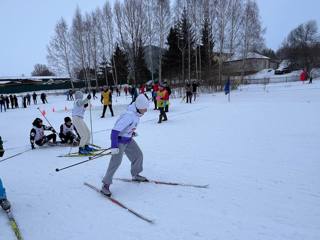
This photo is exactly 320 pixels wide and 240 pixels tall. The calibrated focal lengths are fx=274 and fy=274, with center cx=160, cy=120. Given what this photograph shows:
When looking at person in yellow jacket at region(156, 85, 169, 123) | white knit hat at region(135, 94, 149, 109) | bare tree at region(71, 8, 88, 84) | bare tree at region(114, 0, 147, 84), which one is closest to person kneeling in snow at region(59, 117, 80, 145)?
person in yellow jacket at region(156, 85, 169, 123)

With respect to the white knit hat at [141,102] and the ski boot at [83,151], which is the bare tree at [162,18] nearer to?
the ski boot at [83,151]

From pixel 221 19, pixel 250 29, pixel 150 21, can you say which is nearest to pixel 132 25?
pixel 150 21

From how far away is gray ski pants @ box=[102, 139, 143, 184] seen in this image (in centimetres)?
447

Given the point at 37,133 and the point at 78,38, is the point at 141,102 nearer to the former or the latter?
the point at 37,133

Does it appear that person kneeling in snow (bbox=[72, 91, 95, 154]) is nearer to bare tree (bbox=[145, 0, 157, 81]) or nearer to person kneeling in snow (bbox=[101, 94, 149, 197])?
person kneeling in snow (bbox=[101, 94, 149, 197])

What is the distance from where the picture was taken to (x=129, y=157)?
4.87 metres

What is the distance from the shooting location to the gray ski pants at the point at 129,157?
176 inches

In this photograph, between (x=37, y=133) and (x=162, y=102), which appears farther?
(x=162, y=102)

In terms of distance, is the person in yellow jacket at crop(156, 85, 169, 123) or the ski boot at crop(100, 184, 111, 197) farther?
the person in yellow jacket at crop(156, 85, 169, 123)

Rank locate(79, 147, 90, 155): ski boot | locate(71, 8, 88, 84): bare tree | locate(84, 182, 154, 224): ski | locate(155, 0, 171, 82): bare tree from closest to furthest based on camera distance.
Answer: locate(84, 182, 154, 224): ski, locate(79, 147, 90, 155): ski boot, locate(155, 0, 171, 82): bare tree, locate(71, 8, 88, 84): bare tree

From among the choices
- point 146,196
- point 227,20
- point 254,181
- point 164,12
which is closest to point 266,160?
point 254,181

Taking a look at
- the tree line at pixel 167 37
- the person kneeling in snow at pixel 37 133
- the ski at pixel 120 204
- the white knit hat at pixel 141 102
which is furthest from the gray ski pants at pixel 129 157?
the tree line at pixel 167 37

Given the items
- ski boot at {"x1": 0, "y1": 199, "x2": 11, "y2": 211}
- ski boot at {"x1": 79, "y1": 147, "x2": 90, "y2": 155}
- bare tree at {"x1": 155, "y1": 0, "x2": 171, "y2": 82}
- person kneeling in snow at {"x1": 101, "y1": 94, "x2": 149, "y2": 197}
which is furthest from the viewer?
bare tree at {"x1": 155, "y1": 0, "x2": 171, "y2": 82}

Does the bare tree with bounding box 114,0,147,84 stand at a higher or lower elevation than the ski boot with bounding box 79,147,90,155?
higher
